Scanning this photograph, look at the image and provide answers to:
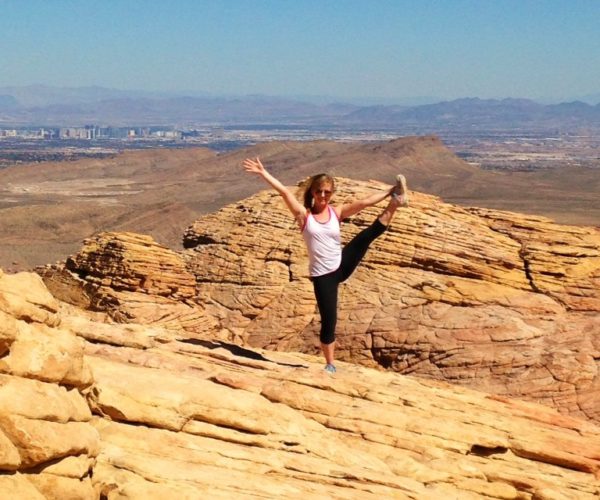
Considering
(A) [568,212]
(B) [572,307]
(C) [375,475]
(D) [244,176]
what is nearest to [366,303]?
(B) [572,307]

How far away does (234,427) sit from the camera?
879 cm

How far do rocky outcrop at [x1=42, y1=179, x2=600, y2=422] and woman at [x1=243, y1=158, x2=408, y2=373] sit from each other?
20.4 feet

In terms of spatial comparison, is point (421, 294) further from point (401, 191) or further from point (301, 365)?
point (401, 191)

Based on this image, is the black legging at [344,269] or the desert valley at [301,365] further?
the black legging at [344,269]

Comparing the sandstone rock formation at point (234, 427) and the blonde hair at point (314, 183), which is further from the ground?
the blonde hair at point (314, 183)

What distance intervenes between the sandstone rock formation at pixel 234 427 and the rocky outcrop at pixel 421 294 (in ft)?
13.0

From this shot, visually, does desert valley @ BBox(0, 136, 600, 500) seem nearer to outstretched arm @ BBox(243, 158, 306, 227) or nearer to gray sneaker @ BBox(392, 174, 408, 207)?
outstretched arm @ BBox(243, 158, 306, 227)

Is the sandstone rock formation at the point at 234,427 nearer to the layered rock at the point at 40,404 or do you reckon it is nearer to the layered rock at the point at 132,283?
the layered rock at the point at 40,404

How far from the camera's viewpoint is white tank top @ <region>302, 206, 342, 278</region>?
10.3m

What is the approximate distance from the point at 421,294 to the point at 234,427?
33.0ft

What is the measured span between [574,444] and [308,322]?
315 inches

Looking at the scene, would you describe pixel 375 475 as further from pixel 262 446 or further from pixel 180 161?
pixel 180 161

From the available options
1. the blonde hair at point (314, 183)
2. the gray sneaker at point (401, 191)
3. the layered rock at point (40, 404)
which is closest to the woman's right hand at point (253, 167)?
the blonde hair at point (314, 183)

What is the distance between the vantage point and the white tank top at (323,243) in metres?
10.3
